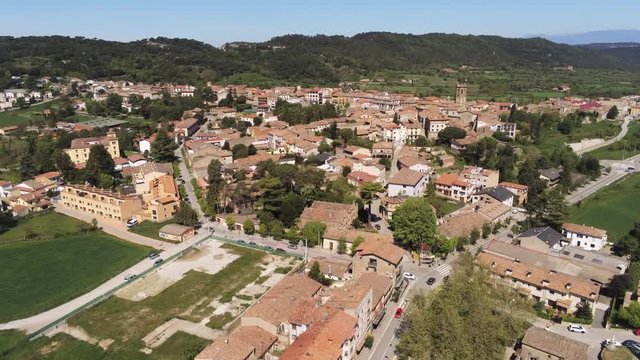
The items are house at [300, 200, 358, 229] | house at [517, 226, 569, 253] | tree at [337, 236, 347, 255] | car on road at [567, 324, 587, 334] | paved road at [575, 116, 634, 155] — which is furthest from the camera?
paved road at [575, 116, 634, 155]

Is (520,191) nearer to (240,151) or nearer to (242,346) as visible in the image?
(240,151)

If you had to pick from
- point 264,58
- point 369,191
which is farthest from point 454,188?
point 264,58

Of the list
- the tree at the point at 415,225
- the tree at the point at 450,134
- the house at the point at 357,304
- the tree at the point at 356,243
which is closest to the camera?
the house at the point at 357,304

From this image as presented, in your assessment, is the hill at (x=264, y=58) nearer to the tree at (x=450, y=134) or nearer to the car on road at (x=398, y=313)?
the tree at (x=450, y=134)

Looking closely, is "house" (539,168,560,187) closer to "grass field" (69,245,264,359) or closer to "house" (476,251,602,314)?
"house" (476,251,602,314)

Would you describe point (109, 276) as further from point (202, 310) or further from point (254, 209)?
point (254, 209)

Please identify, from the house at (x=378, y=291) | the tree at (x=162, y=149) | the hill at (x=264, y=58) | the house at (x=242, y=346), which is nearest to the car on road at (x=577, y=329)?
the house at (x=378, y=291)

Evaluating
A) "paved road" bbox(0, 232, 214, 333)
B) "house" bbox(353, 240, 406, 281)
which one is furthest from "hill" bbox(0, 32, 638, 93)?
"house" bbox(353, 240, 406, 281)
